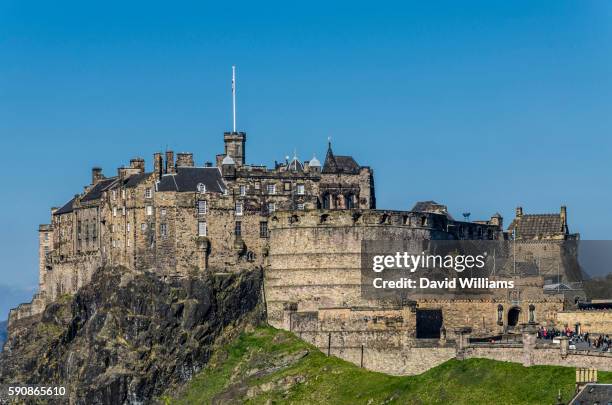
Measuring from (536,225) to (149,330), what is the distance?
41051mm

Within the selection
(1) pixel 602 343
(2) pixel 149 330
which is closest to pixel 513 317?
(1) pixel 602 343

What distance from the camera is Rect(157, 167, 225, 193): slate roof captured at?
504 feet

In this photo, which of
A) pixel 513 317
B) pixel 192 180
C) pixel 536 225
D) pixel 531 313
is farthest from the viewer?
pixel 536 225

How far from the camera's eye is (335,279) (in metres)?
149

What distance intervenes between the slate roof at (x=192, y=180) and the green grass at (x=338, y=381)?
13.7 meters

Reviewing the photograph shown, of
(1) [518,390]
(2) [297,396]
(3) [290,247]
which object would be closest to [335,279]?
(3) [290,247]

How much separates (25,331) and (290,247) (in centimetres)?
3480

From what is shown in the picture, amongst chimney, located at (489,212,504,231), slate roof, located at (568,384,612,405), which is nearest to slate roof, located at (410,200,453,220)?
chimney, located at (489,212,504,231)

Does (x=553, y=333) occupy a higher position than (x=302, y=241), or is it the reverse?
(x=302, y=241)

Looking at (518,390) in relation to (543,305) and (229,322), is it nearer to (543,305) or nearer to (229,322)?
(543,305)

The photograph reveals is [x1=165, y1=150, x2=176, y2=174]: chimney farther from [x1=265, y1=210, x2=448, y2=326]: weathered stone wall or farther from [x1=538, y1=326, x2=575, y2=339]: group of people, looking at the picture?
[x1=538, y1=326, x2=575, y2=339]: group of people

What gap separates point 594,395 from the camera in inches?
4331

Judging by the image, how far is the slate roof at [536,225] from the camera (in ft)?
550

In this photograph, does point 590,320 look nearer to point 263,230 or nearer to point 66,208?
point 263,230
